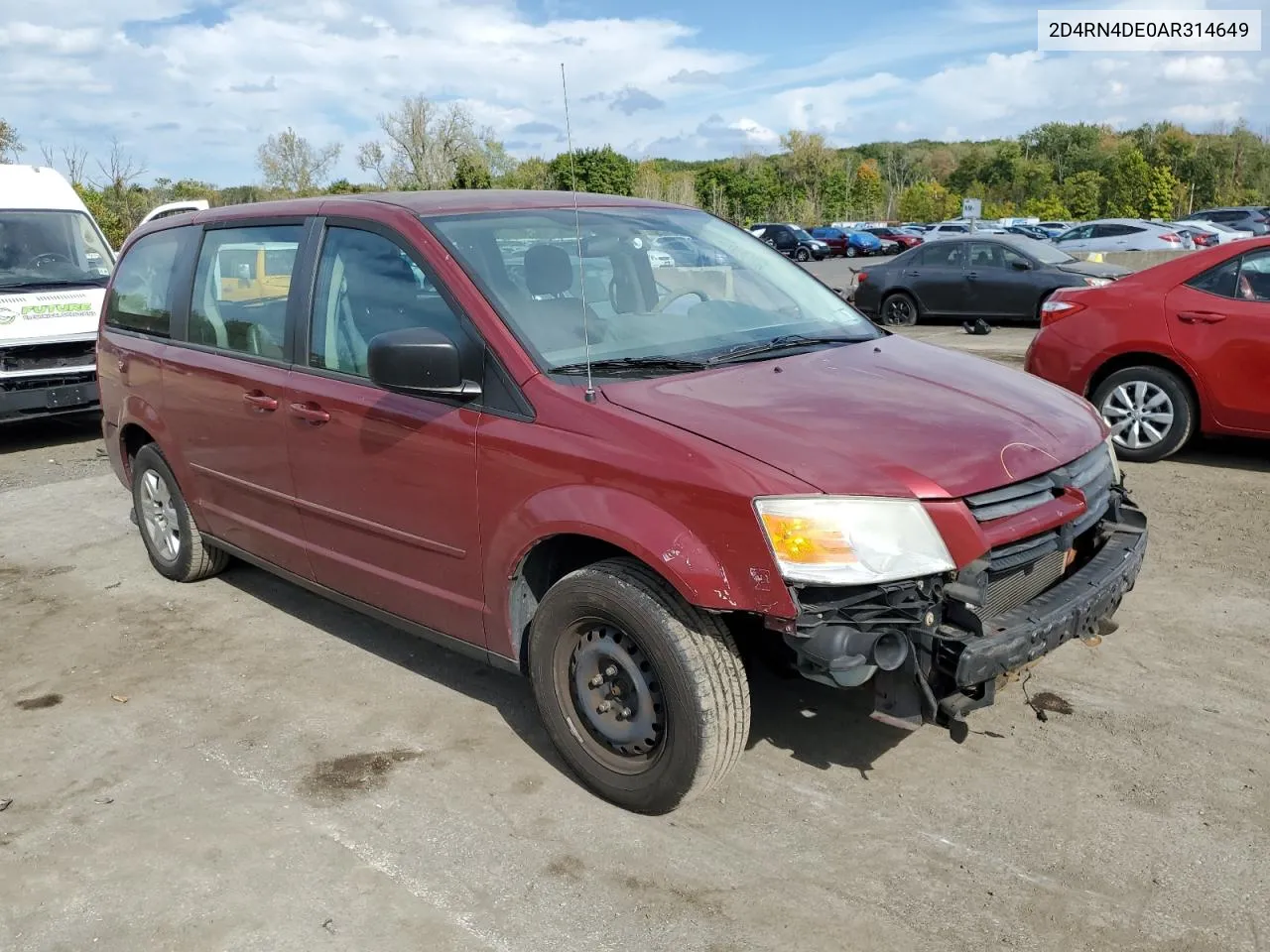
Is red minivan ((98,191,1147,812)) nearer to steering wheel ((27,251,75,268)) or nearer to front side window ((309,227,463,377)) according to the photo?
front side window ((309,227,463,377))

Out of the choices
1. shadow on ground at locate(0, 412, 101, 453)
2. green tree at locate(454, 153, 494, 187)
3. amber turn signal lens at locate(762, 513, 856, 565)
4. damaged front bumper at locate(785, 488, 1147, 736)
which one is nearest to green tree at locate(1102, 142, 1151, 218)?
green tree at locate(454, 153, 494, 187)

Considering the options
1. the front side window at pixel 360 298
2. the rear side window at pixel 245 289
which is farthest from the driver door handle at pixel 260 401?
the front side window at pixel 360 298

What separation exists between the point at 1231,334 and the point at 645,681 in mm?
5287

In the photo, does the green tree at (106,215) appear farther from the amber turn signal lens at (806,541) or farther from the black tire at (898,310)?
the amber turn signal lens at (806,541)

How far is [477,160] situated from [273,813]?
36471 mm

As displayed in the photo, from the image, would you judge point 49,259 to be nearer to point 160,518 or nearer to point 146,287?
point 146,287

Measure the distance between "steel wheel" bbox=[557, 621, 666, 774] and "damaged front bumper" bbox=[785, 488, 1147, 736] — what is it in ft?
1.56

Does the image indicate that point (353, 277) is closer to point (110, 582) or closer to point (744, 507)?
point (744, 507)

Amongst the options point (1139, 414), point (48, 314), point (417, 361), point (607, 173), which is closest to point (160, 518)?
point (417, 361)

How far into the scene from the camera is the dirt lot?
285 cm

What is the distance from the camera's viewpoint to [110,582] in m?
5.80

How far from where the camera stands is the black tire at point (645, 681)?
3.03 m

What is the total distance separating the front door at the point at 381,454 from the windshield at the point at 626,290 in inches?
8.5

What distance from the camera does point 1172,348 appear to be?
6.99 m
